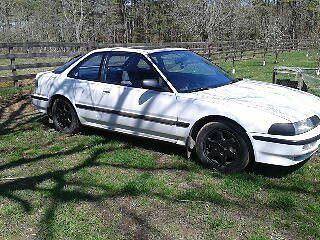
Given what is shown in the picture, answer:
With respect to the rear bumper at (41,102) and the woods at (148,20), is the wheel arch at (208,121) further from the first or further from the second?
the woods at (148,20)

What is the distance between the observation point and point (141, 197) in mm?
3875

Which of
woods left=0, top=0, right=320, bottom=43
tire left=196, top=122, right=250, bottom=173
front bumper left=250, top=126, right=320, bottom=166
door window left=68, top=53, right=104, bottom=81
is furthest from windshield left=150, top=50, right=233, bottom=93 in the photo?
woods left=0, top=0, right=320, bottom=43

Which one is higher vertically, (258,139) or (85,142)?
(258,139)

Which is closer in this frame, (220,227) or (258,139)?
(220,227)

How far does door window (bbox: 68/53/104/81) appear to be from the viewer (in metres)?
5.65

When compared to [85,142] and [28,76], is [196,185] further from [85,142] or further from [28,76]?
[28,76]

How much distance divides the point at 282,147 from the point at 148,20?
1605 inches

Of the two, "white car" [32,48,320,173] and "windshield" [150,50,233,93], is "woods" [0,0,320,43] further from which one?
"white car" [32,48,320,173]

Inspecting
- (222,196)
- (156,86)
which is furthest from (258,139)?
(156,86)

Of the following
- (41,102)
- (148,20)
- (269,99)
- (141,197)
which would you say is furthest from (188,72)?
(148,20)

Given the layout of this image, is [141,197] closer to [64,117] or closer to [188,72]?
[188,72]

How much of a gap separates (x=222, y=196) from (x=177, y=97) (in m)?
1.39

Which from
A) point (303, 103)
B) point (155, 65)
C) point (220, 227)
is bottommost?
point (220, 227)

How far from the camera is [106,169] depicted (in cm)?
466
